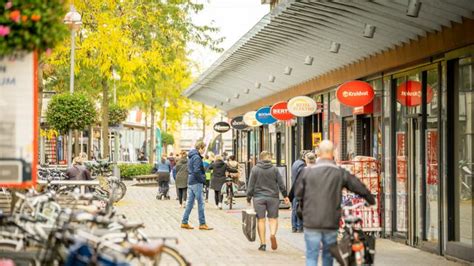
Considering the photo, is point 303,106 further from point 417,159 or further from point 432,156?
point 432,156

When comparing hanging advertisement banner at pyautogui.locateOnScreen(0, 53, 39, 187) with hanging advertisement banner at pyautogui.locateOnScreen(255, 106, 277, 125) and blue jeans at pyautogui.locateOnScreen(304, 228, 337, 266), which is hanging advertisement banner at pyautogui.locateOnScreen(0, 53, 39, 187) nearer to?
blue jeans at pyautogui.locateOnScreen(304, 228, 337, 266)

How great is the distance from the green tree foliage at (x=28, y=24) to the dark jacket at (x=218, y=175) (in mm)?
21374

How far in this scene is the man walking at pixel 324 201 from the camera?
441 inches

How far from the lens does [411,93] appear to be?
19828mm

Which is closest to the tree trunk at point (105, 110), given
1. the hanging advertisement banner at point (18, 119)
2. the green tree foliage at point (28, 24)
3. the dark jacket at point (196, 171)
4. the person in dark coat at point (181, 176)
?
the person in dark coat at point (181, 176)

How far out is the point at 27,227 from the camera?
10.8 metres

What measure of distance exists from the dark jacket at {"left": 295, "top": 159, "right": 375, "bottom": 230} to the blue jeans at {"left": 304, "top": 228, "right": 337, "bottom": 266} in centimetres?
7

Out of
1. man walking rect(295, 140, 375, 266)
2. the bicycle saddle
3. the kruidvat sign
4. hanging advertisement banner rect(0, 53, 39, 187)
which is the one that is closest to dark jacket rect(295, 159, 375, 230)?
man walking rect(295, 140, 375, 266)

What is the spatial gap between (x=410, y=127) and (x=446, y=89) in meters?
2.69

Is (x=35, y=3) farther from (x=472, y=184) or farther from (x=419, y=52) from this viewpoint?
(x=419, y=52)

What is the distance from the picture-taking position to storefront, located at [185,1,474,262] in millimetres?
16656

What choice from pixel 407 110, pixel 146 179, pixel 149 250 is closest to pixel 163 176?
pixel 146 179

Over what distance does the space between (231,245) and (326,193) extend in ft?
26.1

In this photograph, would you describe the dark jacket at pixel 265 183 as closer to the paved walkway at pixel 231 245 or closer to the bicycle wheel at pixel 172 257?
the paved walkway at pixel 231 245
